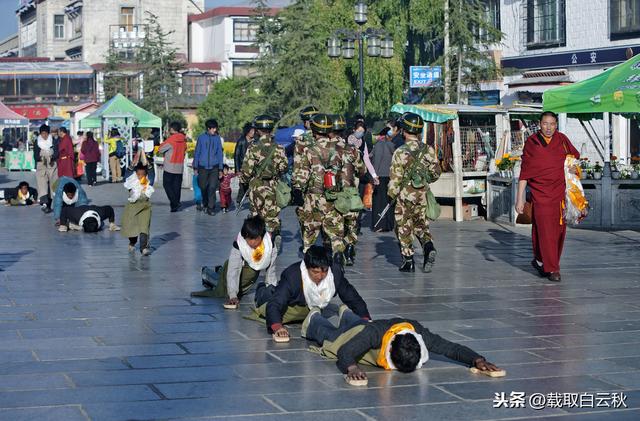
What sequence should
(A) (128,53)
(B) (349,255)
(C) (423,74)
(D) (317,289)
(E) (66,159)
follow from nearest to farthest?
1. (D) (317,289)
2. (B) (349,255)
3. (E) (66,159)
4. (C) (423,74)
5. (A) (128,53)

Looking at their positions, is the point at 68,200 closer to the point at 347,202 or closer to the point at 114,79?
the point at 347,202

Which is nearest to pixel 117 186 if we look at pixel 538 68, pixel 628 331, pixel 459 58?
pixel 459 58

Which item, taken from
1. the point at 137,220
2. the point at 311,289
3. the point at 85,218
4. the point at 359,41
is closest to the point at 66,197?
the point at 85,218

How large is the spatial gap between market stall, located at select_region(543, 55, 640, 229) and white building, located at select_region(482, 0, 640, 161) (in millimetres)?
9465

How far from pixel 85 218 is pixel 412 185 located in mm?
7130

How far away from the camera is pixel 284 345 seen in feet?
26.9

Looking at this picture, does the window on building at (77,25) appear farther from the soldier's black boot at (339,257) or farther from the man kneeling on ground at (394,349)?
the man kneeling on ground at (394,349)

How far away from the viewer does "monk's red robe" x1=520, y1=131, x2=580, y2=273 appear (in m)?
11.9

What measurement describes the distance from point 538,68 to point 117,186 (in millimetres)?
12290

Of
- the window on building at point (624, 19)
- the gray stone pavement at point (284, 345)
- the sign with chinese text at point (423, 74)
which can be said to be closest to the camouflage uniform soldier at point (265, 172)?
the gray stone pavement at point (284, 345)

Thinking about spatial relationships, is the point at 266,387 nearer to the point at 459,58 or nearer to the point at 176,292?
the point at 176,292

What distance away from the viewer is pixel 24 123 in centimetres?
3919

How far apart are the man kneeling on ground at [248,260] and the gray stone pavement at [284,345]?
0.18m

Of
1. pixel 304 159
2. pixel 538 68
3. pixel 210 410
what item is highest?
pixel 538 68
